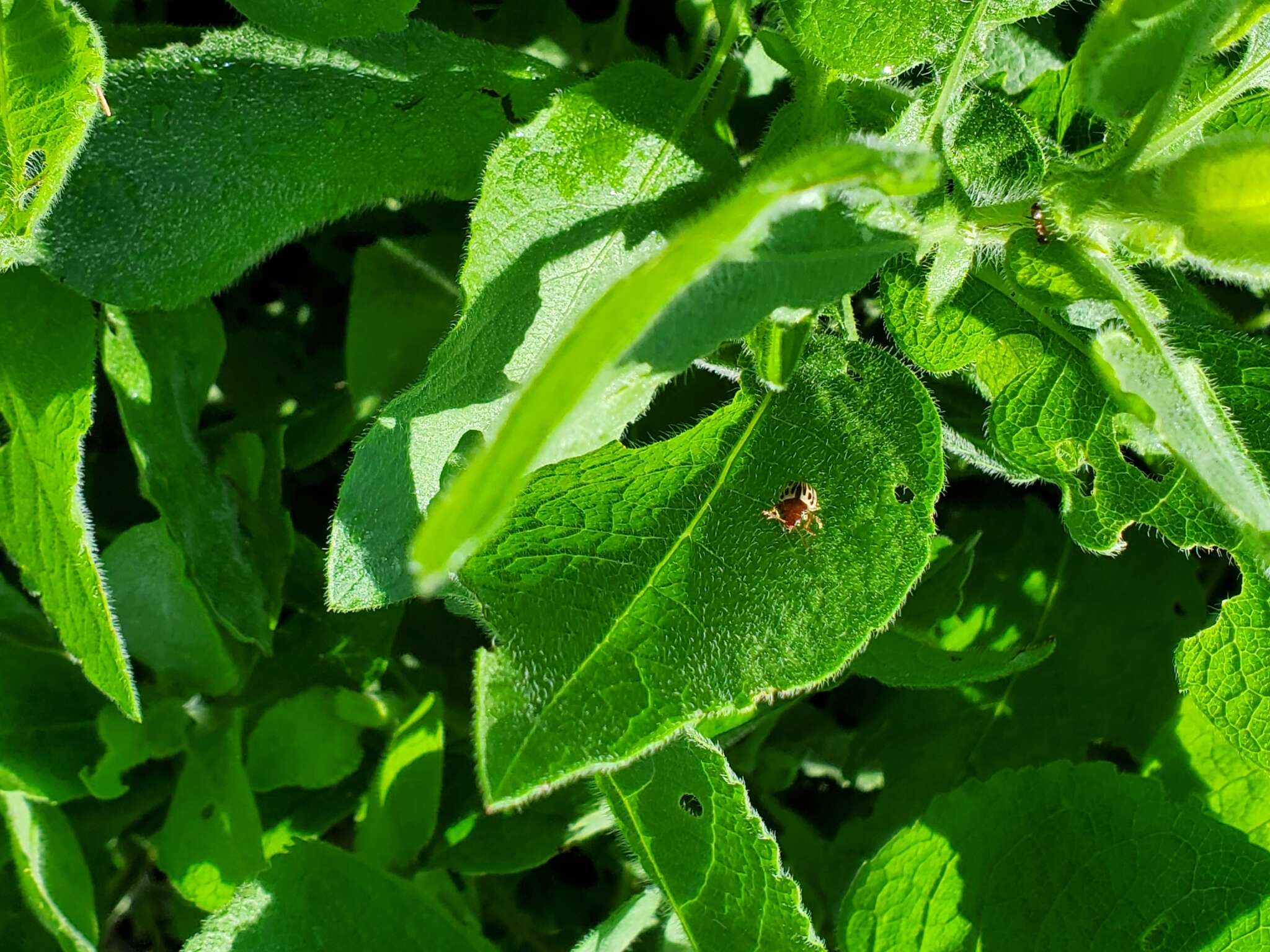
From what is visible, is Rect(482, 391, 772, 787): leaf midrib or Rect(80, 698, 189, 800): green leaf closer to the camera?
Rect(482, 391, 772, 787): leaf midrib

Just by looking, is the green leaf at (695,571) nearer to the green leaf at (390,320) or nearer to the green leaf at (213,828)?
the green leaf at (390,320)

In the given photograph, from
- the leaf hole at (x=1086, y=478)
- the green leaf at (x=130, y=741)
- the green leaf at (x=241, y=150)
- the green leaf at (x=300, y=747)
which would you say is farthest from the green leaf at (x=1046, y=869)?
the green leaf at (x=241, y=150)

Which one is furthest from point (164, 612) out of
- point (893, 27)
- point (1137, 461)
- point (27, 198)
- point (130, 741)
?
point (1137, 461)

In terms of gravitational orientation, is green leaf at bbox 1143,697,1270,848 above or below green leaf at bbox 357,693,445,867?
above

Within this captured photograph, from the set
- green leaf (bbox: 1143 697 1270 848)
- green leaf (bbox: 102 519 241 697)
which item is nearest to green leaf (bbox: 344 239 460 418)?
green leaf (bbox: 102 519 241 697)

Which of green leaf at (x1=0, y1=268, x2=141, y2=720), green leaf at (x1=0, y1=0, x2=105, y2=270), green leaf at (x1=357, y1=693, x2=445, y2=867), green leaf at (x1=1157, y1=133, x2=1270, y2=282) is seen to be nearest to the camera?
green leaf at (x1=1157, y1=133, x2=1270, y2=282)

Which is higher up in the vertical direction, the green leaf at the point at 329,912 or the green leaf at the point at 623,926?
the green leaf at the point at 623,926

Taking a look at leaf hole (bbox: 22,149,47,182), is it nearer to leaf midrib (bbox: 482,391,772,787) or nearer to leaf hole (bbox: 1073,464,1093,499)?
leaf midrib (bbox: 482,391,772,787)

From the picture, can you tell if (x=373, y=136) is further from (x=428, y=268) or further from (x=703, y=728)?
(x=703, y=728)
